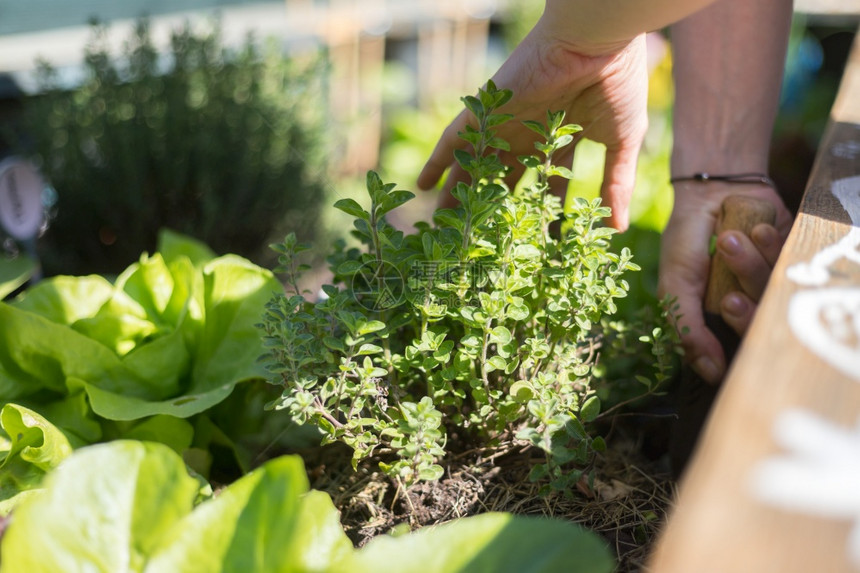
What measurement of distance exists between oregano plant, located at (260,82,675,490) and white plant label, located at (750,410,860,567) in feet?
0.93

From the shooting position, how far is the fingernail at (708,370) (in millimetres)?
1100

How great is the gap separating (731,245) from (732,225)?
2.5 inches

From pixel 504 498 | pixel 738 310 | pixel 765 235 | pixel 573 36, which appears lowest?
pixel 504 498

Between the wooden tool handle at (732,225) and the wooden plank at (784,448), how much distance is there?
0.40 meters

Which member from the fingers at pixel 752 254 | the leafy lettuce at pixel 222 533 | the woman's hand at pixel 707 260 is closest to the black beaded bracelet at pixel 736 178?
the woman's hand at pixel 707 260

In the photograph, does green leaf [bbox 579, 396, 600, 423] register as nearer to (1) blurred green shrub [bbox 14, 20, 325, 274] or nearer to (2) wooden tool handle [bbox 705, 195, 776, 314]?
(2) wooden tool handle [bbox 705, 195, 776, 314]

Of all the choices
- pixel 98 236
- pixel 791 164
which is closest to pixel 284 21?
pixel 98 236

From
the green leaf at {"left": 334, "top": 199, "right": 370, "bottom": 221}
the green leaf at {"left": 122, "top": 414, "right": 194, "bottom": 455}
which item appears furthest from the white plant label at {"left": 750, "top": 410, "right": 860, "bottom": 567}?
the green leaf at {"left": 122, "top": 414, "right": 194, "bottom": 455}

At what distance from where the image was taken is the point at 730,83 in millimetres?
1332

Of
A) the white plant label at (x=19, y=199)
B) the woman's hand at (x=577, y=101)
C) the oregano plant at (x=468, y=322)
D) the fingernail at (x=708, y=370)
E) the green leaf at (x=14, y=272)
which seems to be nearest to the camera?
the oregano plant at (x=468, y=322)

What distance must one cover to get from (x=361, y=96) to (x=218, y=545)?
10.6 feet

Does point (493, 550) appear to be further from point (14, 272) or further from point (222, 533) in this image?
point (14, 272)

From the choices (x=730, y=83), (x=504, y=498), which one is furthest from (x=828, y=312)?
(x=730, y=83)

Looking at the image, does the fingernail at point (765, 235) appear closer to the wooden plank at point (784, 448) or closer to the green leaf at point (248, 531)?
the wooden plank at point (784, 448)
